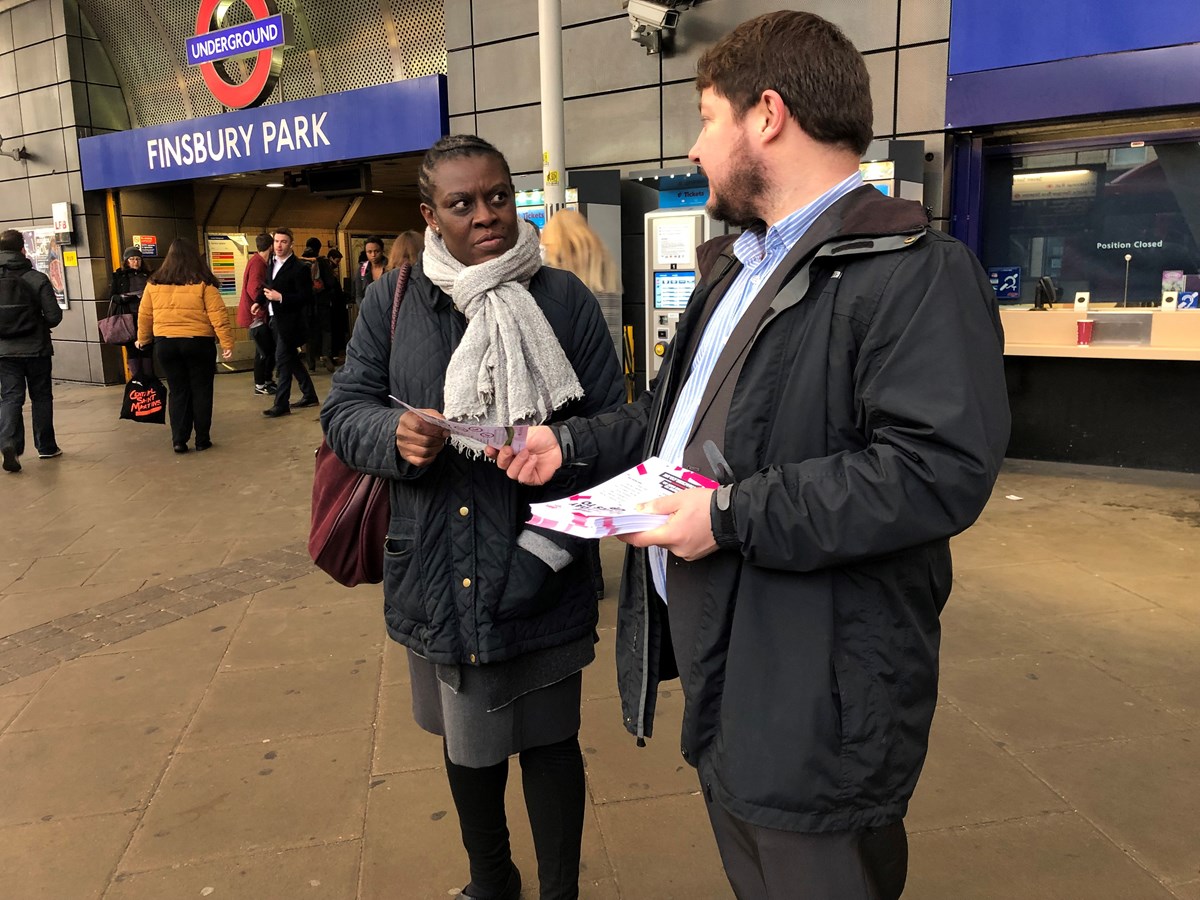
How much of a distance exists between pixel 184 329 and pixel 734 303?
296 inches

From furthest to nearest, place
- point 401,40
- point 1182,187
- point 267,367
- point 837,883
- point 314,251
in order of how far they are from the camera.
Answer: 1. point 314,251
2. point 267,367
3. point 401,40
4. point 1182,187
5. point 837,883

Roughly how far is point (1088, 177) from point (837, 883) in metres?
6.83

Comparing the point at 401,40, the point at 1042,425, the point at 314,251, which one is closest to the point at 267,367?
the point at 314,251

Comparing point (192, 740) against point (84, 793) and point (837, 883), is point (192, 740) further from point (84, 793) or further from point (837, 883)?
point (837, 883)

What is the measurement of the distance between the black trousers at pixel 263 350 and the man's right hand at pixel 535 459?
995 centimetres

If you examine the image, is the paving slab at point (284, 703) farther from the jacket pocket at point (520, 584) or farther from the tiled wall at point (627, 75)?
the tiled wall at point (627, 75)

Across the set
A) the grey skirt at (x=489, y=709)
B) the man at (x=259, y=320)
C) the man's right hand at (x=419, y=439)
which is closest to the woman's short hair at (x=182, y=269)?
the man at (x=259, y=320)

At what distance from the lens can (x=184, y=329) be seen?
26.2ft

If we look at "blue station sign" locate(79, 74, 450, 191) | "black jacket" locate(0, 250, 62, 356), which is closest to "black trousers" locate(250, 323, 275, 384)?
"blue station sign" locate(79, 74, 450, 191)

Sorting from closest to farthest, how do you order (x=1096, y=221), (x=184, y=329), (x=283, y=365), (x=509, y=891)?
1. (x=509, y=891)
2. (x=1096, y=221)
3. (x=184, y=329)
4. (x=283, y=365)

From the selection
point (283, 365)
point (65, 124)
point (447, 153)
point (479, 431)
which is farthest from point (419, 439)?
point (65, 124)

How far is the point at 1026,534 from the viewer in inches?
211

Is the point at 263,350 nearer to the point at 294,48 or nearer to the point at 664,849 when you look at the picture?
the point at 294,48

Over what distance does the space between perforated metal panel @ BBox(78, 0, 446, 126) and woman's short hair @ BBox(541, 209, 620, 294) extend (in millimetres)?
6072
